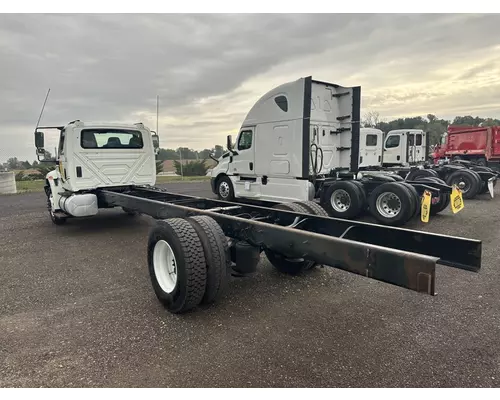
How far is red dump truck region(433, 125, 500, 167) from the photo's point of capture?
18.9 meters

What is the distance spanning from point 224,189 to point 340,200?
4.17 meters

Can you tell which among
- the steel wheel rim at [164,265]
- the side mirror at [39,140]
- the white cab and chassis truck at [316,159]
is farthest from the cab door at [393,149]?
the steel wheel rim at [164,265]

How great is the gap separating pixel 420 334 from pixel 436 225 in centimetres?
553

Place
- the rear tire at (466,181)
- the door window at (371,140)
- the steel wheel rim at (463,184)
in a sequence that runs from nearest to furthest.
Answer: the rear tire at (466,181) < the steel wheel rim at (463,184) < the door window at (371,140)

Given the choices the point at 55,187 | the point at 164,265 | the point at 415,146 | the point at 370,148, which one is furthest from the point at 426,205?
the point at 415,146

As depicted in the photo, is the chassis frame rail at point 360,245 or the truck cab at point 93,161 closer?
the chassis frame rail at point 360,245

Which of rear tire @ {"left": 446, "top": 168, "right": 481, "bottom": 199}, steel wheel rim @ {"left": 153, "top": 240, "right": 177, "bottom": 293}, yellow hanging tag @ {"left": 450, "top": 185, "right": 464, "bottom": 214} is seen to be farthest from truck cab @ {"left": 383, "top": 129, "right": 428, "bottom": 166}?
steel wheel rim @ {"left": 153, "top": 240, "right": 177, "bottom": 293}

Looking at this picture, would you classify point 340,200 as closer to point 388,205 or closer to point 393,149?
point 388,205

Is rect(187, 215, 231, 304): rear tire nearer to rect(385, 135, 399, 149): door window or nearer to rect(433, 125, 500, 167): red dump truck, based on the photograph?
rect(385, 135, 399, 149): door window

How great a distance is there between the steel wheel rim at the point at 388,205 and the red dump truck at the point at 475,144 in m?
13.8

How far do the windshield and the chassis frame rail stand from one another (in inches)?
140

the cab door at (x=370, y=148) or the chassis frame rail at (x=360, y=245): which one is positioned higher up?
the cab door at (x=370, y=148)

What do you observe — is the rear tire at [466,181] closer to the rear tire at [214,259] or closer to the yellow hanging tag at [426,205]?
the yellow hanging tag at [426,205]

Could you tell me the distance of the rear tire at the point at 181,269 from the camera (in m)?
3.23
